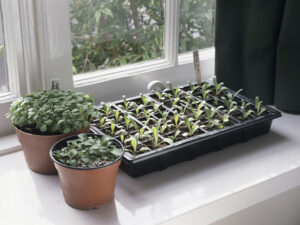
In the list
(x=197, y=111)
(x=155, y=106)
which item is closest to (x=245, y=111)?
(x=197, y=111)

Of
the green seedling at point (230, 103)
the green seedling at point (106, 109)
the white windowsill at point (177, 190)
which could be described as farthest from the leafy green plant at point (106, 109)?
the green seedling at point (230, 103)

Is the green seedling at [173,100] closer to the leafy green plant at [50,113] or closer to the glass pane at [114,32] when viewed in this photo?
the glass pane at [114,32]

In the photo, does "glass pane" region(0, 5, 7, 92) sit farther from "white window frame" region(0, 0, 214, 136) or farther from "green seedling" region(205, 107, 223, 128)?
"green seedling" region(205, 107, 223, 128)

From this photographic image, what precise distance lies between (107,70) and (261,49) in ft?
1.63

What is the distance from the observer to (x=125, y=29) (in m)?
1.54

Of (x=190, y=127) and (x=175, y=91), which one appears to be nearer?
(x=190, y=127)

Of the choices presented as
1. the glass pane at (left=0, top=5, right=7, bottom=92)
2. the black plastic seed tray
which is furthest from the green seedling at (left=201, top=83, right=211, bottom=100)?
the glass pane at (left=0, top=5, right=7, bottom=92)

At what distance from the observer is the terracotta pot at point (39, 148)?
1.14m

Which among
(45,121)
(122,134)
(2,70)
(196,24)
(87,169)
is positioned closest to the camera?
(87,169)

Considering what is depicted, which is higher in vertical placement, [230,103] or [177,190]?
[230,103]

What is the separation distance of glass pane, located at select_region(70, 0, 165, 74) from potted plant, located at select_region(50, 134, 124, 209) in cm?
44

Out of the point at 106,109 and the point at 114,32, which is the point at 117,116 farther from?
the point at 114,32

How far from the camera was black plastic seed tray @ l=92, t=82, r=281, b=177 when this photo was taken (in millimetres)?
1193

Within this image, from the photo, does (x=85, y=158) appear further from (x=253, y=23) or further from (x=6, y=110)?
(x=253, y=23)
